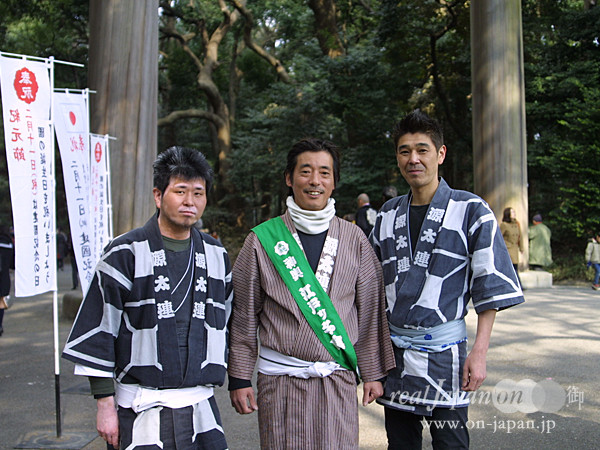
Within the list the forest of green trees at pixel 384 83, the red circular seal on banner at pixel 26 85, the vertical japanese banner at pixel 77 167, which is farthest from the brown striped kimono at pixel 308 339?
the forest of green trees at pixel 384 83

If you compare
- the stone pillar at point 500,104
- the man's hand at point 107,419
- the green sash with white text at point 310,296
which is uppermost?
the stone pillar at point 500,104

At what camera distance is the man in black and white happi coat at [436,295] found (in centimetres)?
245

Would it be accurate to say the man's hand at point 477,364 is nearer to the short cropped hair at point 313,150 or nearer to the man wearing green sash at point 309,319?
the man wearing green sash at point 309,319

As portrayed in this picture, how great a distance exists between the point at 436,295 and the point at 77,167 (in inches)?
165

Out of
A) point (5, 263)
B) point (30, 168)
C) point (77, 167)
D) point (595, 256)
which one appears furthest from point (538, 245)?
point (30, 168)

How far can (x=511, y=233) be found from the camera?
10398 millimetres

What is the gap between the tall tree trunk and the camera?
719cm

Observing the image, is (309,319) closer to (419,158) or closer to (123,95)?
(419,158)

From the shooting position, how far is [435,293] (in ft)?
8.09

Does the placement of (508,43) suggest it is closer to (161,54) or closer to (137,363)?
(137,363)

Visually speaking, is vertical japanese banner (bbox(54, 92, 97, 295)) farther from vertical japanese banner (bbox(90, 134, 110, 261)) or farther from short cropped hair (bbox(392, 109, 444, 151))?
short cropped hair (bbox(392, 109, 444, 151))

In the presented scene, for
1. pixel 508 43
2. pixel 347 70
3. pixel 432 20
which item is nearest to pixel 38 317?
pixel 508 43

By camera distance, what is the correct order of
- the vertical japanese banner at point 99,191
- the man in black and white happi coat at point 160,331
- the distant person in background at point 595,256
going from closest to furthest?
the man in black and white happi coat at point 160,331 → the vertical japanese banner at point 99,191 → the distant person in background at point 595,256

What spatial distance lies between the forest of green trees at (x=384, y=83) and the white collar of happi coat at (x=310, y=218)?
13.4 m
